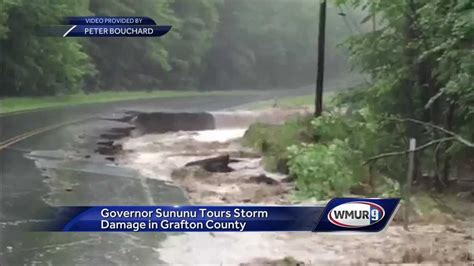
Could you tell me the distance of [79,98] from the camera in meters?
2.97

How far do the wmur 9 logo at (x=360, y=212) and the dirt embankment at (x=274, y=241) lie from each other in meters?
0.06

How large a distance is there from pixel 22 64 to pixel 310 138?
1168 millimetres

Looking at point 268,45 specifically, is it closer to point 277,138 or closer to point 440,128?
point 277,138

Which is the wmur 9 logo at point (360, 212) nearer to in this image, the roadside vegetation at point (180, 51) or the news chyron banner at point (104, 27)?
the roadside vegetation at point (180, 51)

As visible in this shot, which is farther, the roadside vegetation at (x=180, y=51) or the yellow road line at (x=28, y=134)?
the yellow road line at (x=28, y=134)

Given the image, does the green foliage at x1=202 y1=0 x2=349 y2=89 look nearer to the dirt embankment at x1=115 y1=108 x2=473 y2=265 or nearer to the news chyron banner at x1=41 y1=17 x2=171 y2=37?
the dirt embankment at x1=115 y1=108 x2=473 y2=265

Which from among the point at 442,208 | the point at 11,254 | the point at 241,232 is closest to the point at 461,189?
the point at 442,208

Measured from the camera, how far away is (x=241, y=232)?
2.81 meters

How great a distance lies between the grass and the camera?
115 inches

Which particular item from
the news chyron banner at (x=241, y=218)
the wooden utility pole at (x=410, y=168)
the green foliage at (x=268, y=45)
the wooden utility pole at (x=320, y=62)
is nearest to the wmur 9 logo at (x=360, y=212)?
the news chyron banner at (x=241, y=218)

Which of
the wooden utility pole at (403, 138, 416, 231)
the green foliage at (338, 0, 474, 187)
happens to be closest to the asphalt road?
the green foliage at (338, 0, 474, 187)

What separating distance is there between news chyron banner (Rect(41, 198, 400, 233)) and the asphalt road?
0.14 feet

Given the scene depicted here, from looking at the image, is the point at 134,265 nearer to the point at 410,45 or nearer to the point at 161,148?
the point at 161,148

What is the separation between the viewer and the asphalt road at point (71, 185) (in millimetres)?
2828
